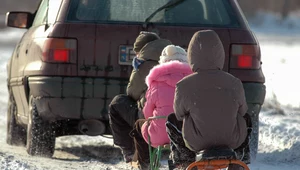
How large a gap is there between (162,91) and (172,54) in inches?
10.1

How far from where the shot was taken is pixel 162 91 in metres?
5.87

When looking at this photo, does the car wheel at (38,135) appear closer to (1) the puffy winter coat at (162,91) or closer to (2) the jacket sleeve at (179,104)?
(1) the puffy winter coat at (162,91)

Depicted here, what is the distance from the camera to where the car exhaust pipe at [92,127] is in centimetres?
748

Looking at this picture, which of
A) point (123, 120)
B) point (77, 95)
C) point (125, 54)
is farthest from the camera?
point (125, 54)

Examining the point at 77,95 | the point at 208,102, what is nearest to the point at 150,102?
the point at 208,102

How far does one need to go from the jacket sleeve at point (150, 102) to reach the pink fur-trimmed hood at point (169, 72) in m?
0.07

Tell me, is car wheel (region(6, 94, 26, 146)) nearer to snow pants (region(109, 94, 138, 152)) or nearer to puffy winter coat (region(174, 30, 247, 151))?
snow pants (region(109, 94, 138, 152))

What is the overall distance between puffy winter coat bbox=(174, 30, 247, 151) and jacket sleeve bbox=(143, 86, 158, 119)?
641mm

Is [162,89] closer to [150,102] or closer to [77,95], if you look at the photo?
[150,102]

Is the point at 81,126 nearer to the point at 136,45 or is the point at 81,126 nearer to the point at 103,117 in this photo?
the point at 103,117

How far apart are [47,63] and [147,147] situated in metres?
1.40

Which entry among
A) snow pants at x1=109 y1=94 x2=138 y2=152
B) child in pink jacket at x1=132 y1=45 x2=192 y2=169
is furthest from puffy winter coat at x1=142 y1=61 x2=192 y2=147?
snow pants at x1=109 y1=94 x2=138 y2=152

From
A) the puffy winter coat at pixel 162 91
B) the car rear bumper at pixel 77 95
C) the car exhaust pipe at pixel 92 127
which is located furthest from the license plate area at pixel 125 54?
the puffy winter coat at pixel 162 91

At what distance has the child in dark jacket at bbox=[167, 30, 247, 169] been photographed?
5156mm
